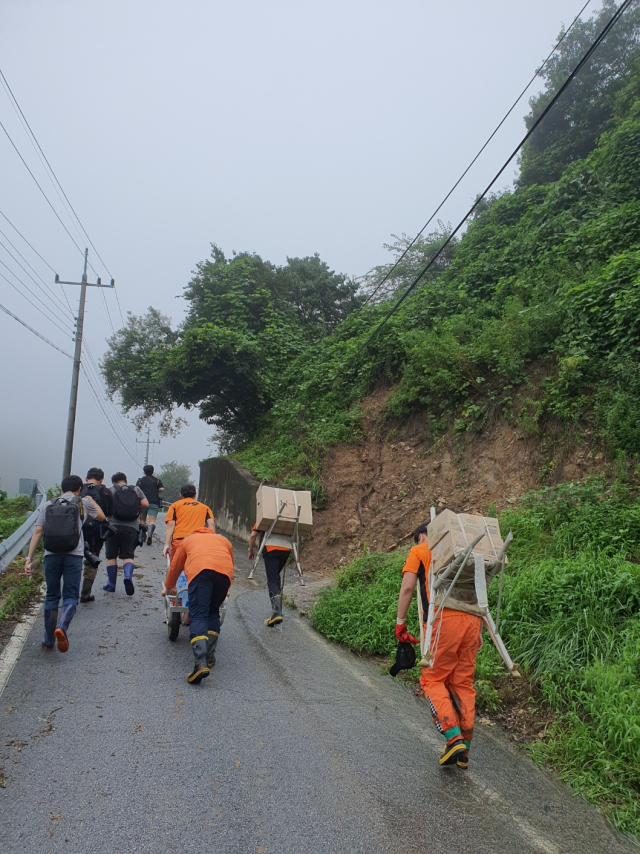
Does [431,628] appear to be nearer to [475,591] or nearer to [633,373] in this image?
[475,591]

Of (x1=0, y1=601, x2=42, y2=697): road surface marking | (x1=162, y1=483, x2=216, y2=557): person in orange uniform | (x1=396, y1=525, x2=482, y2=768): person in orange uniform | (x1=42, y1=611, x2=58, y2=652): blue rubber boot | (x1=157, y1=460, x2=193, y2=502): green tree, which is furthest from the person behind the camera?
(x1=157, y1=460, x2=193, y2=502): green tree

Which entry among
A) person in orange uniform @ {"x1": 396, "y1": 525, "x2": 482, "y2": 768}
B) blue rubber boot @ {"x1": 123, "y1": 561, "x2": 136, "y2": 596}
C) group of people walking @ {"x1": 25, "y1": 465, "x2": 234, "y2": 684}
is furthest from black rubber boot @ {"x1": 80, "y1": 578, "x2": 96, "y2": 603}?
person in orange uniform @ {"x1": 396, "y1": 525, "x2": 482, "y2": 768}

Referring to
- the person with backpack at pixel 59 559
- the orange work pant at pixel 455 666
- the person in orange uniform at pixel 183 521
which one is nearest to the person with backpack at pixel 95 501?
the person in orange uniform at pixel 183 521

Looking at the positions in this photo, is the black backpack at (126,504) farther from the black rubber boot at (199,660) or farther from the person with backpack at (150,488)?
the black rubber boot at (199,660)

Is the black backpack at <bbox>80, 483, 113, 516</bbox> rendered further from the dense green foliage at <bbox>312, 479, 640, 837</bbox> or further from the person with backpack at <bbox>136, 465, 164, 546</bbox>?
the person with backpack at <bbox>136, 465, 164, 546</bbox>

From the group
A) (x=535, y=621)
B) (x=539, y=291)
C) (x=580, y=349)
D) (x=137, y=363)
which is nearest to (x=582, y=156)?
(x=539, y=291)

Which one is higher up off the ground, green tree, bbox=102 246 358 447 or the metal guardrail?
green tree, bbox=102 246 358 447

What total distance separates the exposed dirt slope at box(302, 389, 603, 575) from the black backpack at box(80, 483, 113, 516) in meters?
5.23

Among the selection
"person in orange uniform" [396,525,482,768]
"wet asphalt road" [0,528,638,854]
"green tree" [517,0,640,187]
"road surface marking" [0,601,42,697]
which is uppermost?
"green tree" [517,0,640,187]

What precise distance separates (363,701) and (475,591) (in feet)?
6.33

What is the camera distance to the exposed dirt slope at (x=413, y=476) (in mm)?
10188

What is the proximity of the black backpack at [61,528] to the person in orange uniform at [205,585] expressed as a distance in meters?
1.16

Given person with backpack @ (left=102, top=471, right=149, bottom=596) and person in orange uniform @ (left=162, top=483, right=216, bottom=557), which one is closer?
person in orange uniform @ (left=162, top=483, right=216, bottom=557)

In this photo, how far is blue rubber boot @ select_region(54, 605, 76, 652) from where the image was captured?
Answer: 579cm
